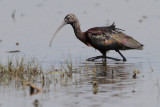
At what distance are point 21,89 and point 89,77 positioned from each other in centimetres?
219

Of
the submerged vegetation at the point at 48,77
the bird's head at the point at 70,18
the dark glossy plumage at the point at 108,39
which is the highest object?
the bird's head at the point at 70,18

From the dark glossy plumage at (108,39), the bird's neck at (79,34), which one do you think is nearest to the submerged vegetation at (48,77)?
the dark glossy plumage at (108,39)

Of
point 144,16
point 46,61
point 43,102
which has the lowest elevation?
point 43,102

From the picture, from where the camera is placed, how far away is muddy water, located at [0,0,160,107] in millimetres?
10219

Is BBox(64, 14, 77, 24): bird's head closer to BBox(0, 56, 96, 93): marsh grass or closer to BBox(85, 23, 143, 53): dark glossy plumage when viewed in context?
BBox(85, 23, 143, 53): dark glossy plumage

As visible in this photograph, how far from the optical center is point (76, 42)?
2045 cm

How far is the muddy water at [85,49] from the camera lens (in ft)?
33.5

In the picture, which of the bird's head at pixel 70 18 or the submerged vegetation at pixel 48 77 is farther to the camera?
the bird's head at pixel 70 18

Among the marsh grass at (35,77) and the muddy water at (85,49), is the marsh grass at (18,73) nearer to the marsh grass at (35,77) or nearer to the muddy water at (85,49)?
the marsh grass at (35,77)

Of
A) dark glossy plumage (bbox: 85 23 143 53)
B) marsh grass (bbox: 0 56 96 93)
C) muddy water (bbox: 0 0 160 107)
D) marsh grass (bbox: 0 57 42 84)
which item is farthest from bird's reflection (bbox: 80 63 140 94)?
marsh grass (bbox: 0 57 42 84)

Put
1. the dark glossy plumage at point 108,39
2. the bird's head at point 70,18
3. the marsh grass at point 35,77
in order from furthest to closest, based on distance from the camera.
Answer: the bird's head at point 70,18, the dark glossy plumage at point 108,39, the marsh grass at point 35,77

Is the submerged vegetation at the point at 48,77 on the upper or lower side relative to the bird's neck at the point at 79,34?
lower

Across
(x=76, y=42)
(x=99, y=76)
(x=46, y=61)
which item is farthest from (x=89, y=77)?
(x=76, y=42)

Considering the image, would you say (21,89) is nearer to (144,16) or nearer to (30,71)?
(30,71)
